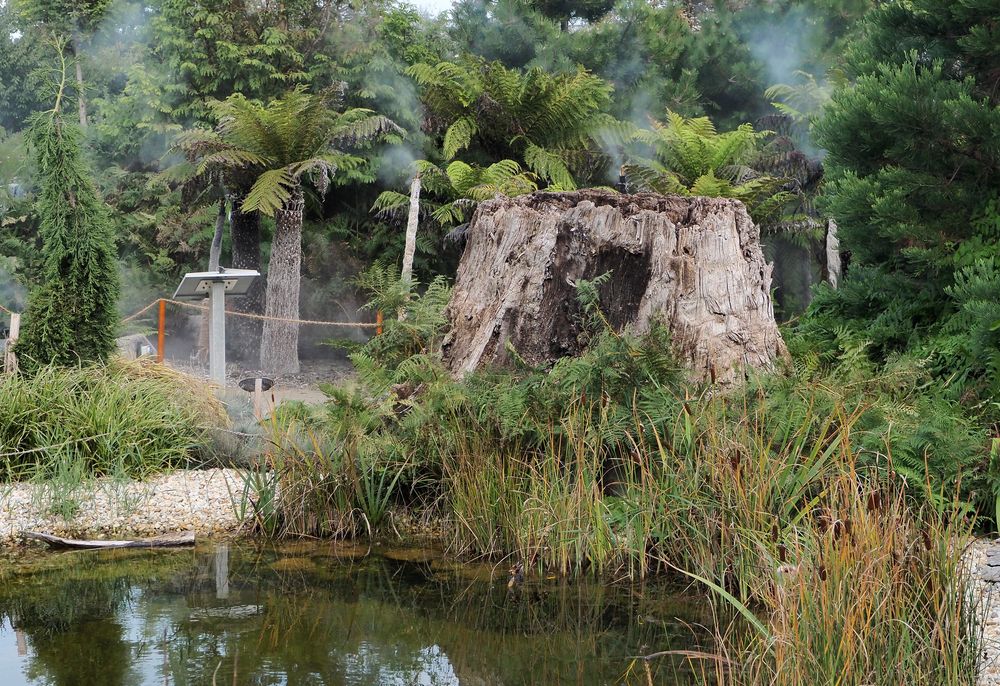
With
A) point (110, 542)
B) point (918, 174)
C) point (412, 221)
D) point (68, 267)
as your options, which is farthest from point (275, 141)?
point (918, 174)

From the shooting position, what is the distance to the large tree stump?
5.68m

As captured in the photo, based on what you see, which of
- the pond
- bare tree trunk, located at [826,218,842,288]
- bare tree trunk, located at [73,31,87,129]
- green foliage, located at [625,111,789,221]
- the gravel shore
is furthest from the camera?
bare tree trunk, located at [73,31,87,129]

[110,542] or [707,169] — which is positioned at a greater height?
[707,169]

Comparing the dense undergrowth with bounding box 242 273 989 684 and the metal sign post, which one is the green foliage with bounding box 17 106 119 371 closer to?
the metal sign post

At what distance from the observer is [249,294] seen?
47.9 ft

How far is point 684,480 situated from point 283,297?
34.0ft

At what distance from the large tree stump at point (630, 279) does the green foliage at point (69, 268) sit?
292cm

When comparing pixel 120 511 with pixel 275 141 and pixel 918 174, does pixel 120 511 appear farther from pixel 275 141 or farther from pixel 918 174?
pixel 275 141

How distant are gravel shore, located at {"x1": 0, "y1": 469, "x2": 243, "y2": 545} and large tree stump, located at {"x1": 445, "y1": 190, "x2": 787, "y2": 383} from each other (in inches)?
60.7

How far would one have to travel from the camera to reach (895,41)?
21.2 feet

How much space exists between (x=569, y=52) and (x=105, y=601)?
13.8 m

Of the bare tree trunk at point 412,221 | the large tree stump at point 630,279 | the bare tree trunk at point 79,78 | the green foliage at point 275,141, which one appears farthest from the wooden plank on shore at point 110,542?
the bare tree trunk at point 79,78

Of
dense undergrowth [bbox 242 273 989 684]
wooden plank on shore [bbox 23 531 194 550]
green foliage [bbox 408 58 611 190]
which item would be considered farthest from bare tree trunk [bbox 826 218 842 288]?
wooden plank on shore [bbox 23 531 194 550]

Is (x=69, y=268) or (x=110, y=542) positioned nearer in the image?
(x=110, y=542)
